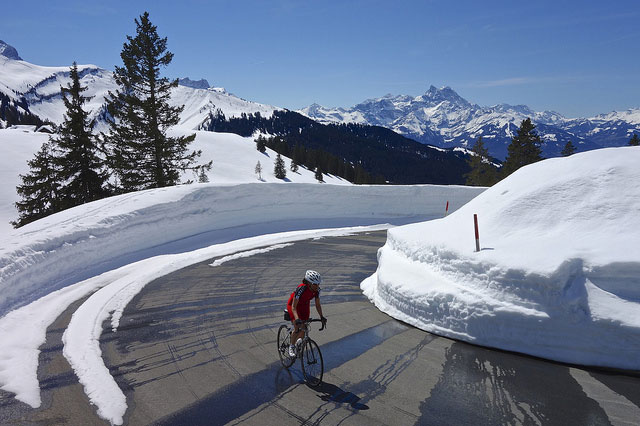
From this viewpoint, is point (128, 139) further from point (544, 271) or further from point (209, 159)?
point (209, 159)

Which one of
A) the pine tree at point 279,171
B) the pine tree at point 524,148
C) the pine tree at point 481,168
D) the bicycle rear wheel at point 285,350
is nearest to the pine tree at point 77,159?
the bicycle rear wheel at point 285,350

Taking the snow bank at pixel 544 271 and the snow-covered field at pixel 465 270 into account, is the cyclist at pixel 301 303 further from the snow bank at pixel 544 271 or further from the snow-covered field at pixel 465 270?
the snow bank at pixel 544 271

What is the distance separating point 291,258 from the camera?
12.4m

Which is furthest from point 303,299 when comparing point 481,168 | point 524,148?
point 481,168

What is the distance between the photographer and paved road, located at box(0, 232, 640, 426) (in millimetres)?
4285

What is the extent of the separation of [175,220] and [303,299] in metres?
10.8

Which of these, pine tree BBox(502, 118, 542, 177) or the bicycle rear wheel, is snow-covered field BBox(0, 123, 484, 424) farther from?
pine tree BBox(502, 118, 542, 177)

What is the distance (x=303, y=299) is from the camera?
17.5 feet

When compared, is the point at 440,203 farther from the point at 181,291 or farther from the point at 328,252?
the point at 181,291

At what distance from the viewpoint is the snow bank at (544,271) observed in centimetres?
546

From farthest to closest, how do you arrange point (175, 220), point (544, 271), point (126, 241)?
point (175, 220) → point (126, 241) → point (544, 271)

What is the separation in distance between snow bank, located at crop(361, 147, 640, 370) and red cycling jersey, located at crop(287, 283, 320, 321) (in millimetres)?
2855

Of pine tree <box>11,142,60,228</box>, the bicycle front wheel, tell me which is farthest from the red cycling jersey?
pine tree <box>11,142,60,228</box>

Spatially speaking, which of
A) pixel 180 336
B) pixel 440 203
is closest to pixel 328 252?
pixel 180 336
